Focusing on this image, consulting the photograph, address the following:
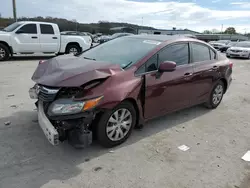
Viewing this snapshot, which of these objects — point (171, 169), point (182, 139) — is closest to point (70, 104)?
point (171, 169)

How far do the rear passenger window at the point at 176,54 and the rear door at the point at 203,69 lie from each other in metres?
0.20

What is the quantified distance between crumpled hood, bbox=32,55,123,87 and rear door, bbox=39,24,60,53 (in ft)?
29.2

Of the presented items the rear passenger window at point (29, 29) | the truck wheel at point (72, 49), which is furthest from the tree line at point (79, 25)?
the rear passenger window at point (29, 29)

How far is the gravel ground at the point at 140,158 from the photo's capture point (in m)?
2.71

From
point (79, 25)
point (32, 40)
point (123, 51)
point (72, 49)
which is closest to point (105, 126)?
point (123, 51)

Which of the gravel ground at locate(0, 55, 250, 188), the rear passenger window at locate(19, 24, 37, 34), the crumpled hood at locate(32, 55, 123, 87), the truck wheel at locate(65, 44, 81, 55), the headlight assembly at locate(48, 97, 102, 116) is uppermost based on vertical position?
the rear passenger window at locate(19, 24, 37, 34)

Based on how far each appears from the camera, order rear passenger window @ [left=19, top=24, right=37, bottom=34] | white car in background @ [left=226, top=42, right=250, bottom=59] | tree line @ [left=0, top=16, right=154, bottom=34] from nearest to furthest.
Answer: rear passenger window @ [left=19, top=24, right=37, bottom=34] < white car in background @ [left=226, top=42, right=250, bottom=59] < tree line @ [left=0, top=16, right=154, bottom=34]

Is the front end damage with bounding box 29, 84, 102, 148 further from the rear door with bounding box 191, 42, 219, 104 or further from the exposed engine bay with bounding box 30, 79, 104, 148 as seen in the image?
the rear door with bounding box 191, 42, 219, 104

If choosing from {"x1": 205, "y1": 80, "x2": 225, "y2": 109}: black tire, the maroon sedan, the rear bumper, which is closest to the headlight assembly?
the maroon sedan

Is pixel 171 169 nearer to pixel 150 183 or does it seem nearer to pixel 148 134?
pixel 150 183

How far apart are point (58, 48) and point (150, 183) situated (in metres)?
11.0

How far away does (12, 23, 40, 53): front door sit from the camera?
11.0m

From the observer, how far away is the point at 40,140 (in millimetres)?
3479

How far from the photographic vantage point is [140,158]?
10.4ft
